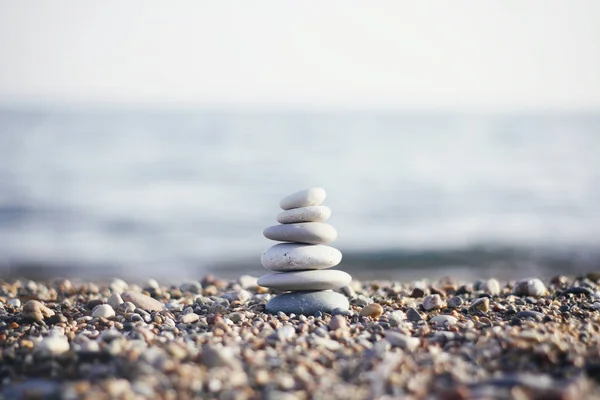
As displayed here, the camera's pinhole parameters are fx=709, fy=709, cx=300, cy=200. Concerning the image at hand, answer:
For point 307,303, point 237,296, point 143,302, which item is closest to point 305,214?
point 307,303

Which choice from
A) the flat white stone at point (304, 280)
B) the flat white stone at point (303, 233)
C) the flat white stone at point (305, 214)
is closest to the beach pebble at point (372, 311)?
the flat white stone at point (304, 280)

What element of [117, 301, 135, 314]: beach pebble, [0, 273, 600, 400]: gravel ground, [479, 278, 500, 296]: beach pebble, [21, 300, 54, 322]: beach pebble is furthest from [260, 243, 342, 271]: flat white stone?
[479, 278, 500, 296]: beach pebble

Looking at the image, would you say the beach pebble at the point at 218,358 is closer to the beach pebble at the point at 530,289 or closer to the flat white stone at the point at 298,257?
the flat white stone at the point at 298,257

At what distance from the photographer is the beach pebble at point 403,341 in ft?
13.5

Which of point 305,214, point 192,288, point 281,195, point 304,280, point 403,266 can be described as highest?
point 281,195

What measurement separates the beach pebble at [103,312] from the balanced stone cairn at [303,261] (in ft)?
3.73

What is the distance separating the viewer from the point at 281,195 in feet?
65.7

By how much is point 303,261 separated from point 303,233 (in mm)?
218

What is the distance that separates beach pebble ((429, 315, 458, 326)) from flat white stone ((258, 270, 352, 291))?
85cm

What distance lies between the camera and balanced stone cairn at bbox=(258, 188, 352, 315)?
537 cm

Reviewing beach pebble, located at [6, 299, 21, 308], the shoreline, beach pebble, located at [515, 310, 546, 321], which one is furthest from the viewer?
the shoreline

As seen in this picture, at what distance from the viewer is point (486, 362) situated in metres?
3.81

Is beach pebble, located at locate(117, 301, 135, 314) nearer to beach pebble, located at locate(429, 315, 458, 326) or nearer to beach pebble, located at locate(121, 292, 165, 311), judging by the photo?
beach pebble, located at locate(121, 292, 165, 311)

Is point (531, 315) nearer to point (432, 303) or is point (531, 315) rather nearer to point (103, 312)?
point (432, 303)
